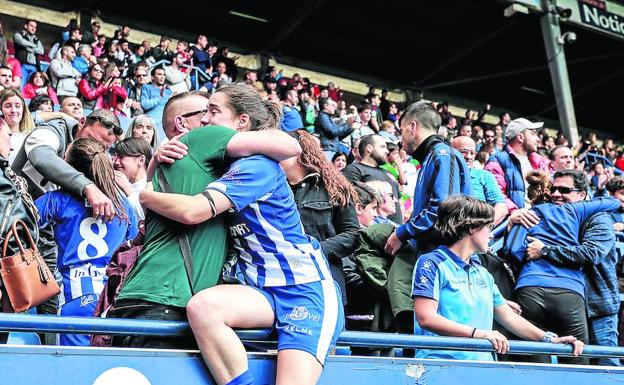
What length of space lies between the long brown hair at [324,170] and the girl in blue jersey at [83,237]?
102cm

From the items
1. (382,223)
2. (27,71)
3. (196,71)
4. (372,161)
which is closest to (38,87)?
(27,71)

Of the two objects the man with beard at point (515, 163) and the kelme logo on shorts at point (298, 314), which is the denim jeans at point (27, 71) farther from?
the kelme logo on shorts at point (298, 314)

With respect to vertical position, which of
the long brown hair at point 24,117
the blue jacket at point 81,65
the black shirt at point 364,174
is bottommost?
the black shirt at point 364,174

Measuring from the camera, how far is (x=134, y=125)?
5.70m

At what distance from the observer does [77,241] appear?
3623mm

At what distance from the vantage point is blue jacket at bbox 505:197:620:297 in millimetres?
4406

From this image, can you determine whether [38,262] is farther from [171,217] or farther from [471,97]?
[471,97]

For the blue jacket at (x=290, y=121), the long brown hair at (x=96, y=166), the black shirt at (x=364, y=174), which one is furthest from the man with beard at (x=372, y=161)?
the long brown hair at (x=96, y=166)

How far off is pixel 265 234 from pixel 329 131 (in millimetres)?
8475

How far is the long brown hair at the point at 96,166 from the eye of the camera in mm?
3732

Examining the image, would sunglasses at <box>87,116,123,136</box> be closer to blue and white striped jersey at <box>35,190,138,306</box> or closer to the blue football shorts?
blue and white striped jersey at <box>35,190,138,306</box>

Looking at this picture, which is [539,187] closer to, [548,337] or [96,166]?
[548,337]

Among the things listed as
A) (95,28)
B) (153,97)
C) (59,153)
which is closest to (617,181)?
(59,153)

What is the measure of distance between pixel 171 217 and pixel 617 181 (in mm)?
5096
